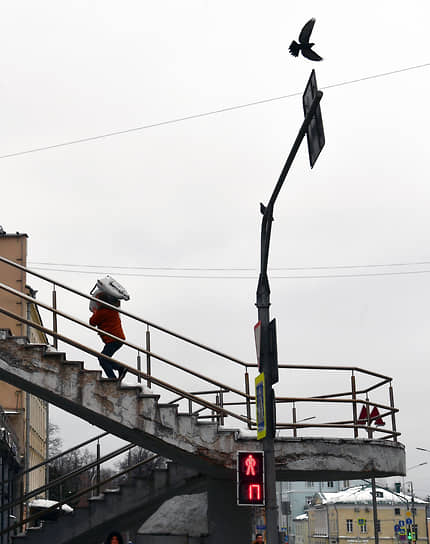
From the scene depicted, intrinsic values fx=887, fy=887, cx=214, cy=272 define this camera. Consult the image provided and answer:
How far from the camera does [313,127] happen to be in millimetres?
10789

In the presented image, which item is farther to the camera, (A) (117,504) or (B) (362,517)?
(B) (362,517)

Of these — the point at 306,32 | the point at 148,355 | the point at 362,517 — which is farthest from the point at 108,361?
the point at 362,517

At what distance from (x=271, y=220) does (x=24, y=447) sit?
60.8 feet

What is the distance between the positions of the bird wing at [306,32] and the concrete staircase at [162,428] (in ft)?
19.3

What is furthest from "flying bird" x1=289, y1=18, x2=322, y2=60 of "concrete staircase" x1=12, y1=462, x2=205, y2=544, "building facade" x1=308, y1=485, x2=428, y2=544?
"building facade" x1=308, y1=485, x2=428, y2=544

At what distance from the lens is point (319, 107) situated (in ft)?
35.1

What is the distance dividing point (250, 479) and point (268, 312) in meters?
2.24

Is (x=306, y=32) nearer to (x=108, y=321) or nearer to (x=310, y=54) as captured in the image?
(x=310, y=54)

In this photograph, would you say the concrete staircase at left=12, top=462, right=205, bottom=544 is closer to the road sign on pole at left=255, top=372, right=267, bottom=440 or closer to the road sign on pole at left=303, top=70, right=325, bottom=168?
the road sign on pole at left=255, top=372, right=267, bottom=440

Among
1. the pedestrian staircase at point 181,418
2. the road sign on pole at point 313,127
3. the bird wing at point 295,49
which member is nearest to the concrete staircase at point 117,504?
the pedestrian staircase at point 181,418

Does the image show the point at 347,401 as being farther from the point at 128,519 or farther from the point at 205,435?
the point at 128,519

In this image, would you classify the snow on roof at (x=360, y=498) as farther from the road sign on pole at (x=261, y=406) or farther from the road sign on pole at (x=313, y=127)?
the road sign on pole at (x=313, y=127)

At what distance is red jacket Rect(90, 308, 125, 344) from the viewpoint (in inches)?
573

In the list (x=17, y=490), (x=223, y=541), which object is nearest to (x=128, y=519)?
(x=223, y=541)
